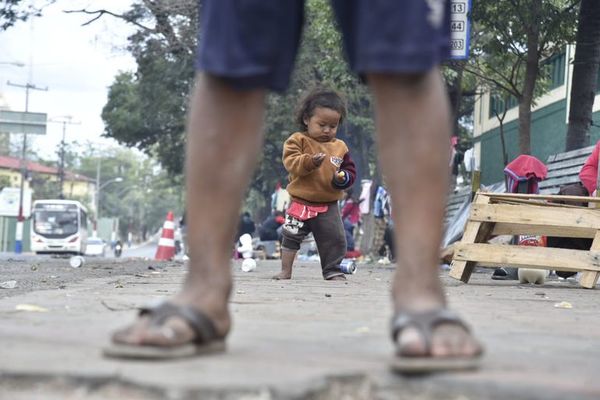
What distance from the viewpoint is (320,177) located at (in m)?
8.03

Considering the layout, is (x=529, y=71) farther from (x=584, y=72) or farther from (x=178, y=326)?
(x=178, y=326)

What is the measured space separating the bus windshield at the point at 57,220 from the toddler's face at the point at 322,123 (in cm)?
4939

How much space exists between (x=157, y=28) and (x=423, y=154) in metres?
26.3

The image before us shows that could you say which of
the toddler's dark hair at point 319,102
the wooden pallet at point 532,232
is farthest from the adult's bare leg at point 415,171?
the wooden pallet at point 532,232

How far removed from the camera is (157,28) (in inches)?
1106

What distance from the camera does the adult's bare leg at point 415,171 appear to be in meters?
2.53

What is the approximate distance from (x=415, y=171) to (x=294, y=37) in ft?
1.62

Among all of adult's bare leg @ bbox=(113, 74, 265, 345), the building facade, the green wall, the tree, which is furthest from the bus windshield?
adult's bare leg @ bbox=(113, 74, 265, 345)

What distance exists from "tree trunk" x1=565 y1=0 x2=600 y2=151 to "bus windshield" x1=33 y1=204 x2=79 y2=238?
4380 centimetres

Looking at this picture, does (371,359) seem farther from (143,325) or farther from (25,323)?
(25,323)

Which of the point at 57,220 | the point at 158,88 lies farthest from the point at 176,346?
the point at 57,220

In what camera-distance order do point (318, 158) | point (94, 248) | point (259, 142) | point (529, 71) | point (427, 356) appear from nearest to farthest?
1. point (427, 356)
2. point (259, 142)
3. point (318, 158)
4. point (529, 71)
5. point (94, 248)

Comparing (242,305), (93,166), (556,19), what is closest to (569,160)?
(556,19)

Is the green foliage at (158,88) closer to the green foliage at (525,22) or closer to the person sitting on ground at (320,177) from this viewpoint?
the green foliage at (525,22)
